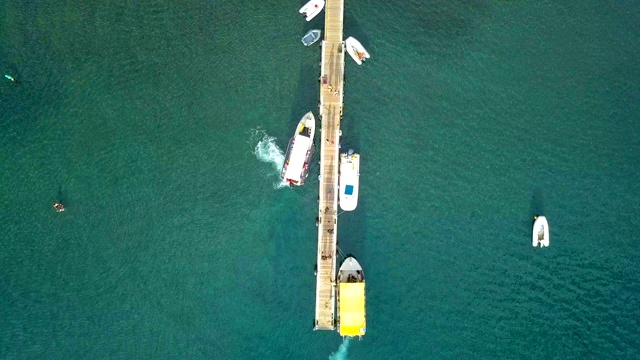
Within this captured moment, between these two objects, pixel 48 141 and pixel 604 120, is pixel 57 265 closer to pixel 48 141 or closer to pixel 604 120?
pixel 48 141

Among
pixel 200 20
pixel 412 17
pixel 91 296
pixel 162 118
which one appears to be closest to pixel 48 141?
pixel 162 118

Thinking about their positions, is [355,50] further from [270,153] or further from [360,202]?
[360,202]

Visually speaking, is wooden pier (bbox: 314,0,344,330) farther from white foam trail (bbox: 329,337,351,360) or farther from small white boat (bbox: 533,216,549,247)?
small white boat (bbox: 533,216,549,247)

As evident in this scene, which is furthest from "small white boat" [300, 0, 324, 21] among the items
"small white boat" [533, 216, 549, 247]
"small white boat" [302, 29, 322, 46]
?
"small white boat" [533, 216, 549, 247]

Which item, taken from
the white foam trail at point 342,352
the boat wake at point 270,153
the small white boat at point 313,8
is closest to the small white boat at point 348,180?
the boat wake at point 270,153

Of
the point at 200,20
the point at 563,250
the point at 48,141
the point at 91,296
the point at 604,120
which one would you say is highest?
the point at 200,20

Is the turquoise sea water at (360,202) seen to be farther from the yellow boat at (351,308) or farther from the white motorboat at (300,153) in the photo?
the yellow boat at (351,308)
